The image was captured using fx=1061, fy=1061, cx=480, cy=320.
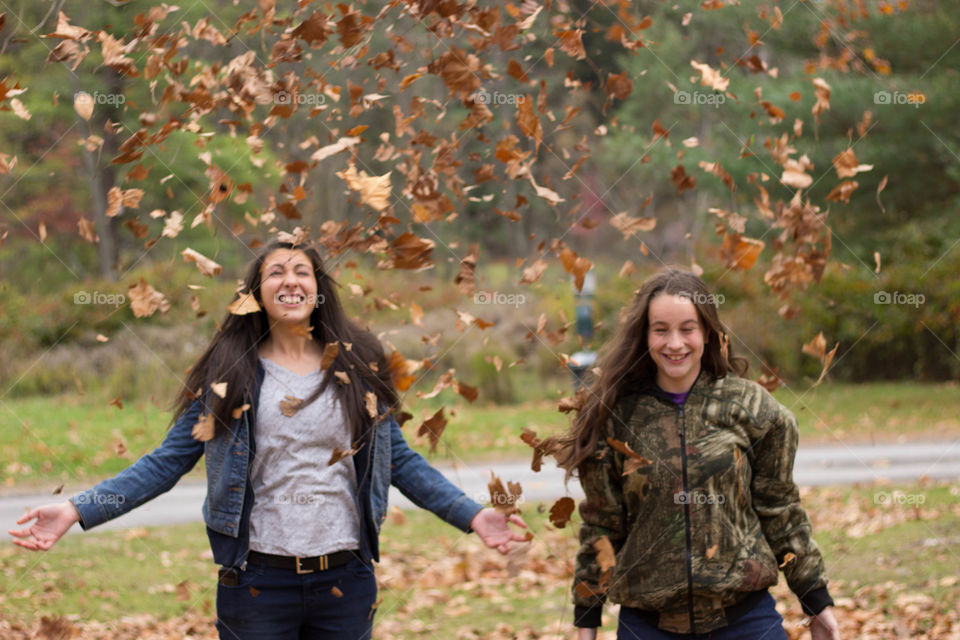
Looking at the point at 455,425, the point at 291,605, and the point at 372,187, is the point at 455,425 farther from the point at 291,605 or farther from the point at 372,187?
the point at 291,605

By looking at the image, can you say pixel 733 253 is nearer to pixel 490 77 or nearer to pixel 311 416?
pixel 490 77

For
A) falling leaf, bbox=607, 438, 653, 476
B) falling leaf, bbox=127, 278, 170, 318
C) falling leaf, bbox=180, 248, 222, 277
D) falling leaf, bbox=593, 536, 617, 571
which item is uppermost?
falling leaf, bbox=180, 248, 222, 277

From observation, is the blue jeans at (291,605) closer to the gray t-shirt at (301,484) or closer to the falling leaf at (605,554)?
the gray t-shirt at (301,484)

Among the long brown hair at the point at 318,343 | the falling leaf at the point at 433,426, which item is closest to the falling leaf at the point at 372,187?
the long brown hair at the point at 318,343

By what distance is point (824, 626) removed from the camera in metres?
3.00

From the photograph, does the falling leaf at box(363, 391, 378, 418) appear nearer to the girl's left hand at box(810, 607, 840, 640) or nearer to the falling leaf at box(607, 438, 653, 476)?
the falling leaf at box(607, 438, 653, 476)

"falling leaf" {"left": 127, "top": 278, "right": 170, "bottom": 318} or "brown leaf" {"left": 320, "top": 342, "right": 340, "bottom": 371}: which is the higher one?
"falling leaf" {"left": 127, "top": 278, "right": 170, "bottom": 318}

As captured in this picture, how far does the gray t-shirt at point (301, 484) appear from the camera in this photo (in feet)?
9.59

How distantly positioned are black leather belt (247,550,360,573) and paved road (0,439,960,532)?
527 centimetres

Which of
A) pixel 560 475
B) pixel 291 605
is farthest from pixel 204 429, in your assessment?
pixel 560 475

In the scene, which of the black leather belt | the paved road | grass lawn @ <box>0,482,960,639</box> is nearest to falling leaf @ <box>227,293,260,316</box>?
the black leather belt

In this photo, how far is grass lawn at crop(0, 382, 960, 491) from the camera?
412 inches

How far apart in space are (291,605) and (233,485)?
1.20 feet

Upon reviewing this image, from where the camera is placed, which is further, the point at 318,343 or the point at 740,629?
the point at 318,343
